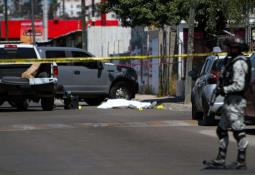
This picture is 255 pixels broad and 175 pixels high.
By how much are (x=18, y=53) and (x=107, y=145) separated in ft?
35.2

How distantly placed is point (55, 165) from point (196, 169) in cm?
204

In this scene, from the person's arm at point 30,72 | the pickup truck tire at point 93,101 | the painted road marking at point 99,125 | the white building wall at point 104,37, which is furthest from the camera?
the white building wall at point 104,37

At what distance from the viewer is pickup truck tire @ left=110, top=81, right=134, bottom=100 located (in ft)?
90.3

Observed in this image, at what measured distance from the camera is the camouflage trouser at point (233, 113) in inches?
413

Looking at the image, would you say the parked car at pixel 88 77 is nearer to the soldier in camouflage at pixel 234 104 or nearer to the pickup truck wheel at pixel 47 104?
the pickup truck wheel at pixel 47 104

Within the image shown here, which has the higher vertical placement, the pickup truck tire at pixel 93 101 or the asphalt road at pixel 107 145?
the asphalt road at pixel 107 145

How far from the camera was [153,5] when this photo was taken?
30.9 metres

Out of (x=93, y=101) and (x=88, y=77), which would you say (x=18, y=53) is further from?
(x=93, y=101)

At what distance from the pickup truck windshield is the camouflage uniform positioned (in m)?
14.0

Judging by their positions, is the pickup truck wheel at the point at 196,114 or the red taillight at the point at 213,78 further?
the pickup truck wheel at the point at 196,114

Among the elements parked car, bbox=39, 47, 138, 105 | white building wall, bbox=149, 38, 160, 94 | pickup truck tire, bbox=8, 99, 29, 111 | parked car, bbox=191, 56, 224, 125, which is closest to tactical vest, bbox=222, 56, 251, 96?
parked car, bbox=191, 56, 224, 125

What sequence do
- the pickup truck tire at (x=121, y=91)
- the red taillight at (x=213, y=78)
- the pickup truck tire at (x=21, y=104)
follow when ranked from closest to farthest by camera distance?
the red taillight at (x=213, y=78)
the pickup truck tire at (x=21, y=104)
the pickup truck tire at (x=121, y=91)

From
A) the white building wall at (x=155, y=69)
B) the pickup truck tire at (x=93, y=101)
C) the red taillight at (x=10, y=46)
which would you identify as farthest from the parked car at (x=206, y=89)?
the white building wall at (x=155, y=69)

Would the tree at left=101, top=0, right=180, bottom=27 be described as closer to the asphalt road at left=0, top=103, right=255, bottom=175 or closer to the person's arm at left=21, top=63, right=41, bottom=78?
the person's arm at left=21, top=63, right=41, bottom=78
